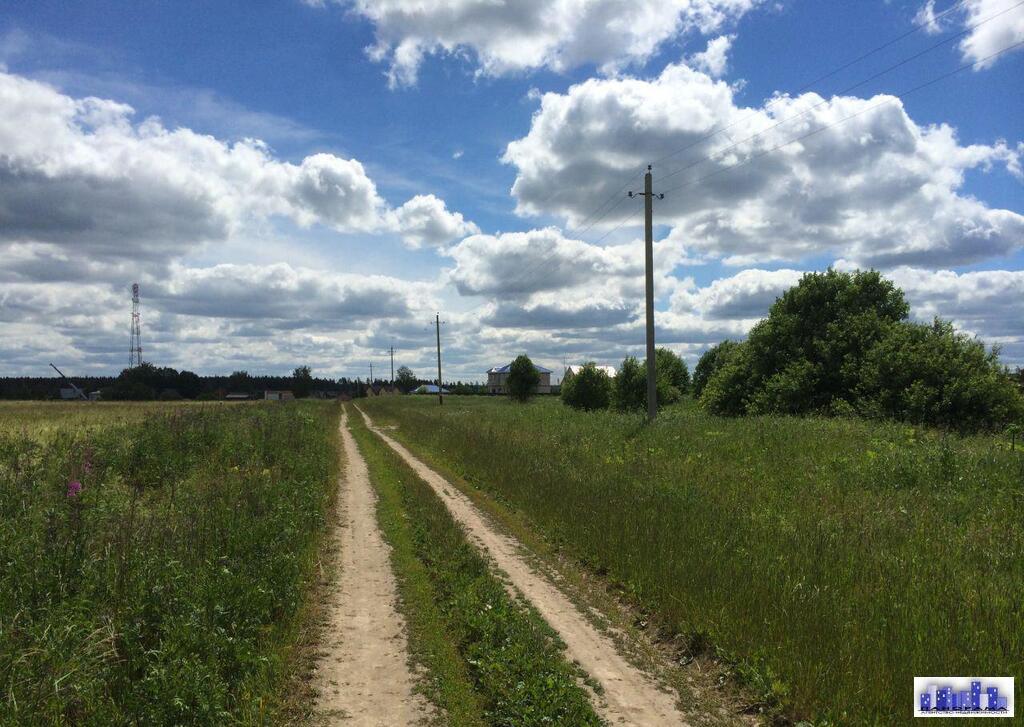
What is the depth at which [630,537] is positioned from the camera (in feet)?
30.4

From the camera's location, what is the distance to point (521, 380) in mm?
82188

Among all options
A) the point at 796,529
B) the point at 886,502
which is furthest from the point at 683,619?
the point at 886,502

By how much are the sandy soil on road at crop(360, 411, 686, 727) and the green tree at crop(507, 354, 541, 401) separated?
7096 centimetres

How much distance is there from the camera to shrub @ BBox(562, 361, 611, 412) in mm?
59562

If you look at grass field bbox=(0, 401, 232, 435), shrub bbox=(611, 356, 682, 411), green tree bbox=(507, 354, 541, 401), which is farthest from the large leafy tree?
green tree bbox=(507, 354, 541, 401)

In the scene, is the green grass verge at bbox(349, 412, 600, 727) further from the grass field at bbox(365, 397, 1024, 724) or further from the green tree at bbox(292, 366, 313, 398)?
the green tree at bbox(292, 366, 313, 398)

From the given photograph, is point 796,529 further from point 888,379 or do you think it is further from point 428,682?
point 888,379

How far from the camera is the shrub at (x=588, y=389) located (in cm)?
5956

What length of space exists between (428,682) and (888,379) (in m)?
Answer: 24.5

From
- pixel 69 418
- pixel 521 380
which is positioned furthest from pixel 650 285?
pixel 521 380

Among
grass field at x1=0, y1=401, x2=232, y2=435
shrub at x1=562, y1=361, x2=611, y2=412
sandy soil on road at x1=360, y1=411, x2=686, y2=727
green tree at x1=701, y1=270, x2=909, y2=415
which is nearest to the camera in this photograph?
sandy soil on road at x1=360, y1=411, x2=686, y2=727

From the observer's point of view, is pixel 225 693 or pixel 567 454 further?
pixel 567 454

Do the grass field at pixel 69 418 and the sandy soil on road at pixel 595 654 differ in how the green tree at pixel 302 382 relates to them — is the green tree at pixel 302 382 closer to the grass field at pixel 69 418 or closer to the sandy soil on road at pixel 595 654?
the grass field at pixel 69 418

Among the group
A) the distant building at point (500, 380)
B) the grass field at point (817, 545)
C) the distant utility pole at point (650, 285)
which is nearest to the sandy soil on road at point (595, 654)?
the grass field at point (817, 545)
